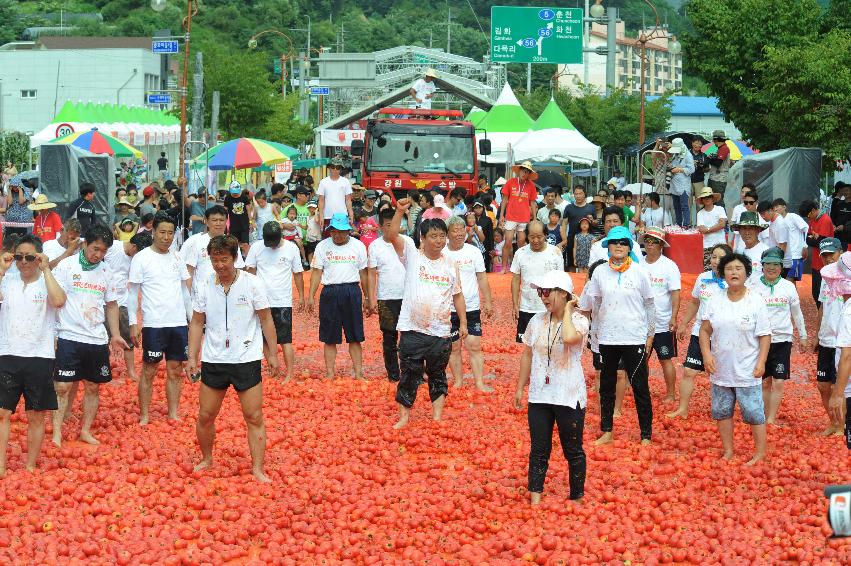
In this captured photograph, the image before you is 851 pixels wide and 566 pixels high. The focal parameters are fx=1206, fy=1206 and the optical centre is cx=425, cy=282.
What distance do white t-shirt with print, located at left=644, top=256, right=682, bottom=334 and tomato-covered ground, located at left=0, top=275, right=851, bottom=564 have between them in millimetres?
1009

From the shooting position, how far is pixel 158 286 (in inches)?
464

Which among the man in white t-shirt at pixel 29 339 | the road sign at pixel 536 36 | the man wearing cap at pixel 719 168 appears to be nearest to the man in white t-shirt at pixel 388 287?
the man in white t-shirt at pixel 29 339

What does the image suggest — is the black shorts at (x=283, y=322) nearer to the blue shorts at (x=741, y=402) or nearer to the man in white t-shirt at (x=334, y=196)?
the blue shorts at (x=741, y=402)

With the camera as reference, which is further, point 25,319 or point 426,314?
point 426,314

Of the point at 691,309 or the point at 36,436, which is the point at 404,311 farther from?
the point at 36,436

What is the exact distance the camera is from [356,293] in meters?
14.1

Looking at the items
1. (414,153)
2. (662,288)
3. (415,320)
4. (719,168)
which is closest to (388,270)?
(415,320)

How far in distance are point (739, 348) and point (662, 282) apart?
7.18 ft

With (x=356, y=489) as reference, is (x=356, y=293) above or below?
above

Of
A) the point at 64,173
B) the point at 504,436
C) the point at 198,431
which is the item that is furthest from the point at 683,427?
the point at 64,173

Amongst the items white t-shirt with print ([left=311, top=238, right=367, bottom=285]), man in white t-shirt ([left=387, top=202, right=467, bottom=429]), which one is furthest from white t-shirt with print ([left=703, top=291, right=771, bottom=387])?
white t-shirt with print ([left=311, top=238, right=367, bottom=285])

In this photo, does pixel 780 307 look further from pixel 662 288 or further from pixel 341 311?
pixel 341 311

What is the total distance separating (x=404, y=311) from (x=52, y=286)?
347cm

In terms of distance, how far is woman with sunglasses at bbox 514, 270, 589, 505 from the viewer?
9.14 meters
